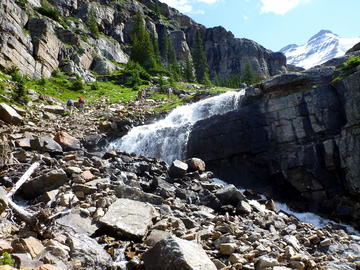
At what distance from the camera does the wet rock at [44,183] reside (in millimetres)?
10812

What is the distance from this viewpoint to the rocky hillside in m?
44.4

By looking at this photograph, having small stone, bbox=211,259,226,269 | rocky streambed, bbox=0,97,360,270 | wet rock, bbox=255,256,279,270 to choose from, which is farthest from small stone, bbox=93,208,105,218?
wet rock, bbox=255,256,279,270

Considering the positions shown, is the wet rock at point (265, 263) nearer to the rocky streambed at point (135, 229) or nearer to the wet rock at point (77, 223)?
the rocky streambed at point (135, 229)

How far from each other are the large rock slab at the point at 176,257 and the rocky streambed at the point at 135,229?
0.07ft

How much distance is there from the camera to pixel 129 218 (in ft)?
29.1

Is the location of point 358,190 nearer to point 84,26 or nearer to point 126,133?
point 126,133

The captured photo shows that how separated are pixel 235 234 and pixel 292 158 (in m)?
14.4

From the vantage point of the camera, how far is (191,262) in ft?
20.4

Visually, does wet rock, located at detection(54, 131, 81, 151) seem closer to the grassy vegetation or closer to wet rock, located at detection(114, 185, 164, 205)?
wet rock, located at detection(114, 185, 164, 205)

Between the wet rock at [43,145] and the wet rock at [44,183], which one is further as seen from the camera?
the wet rock at [43,145]

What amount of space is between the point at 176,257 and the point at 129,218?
298cm

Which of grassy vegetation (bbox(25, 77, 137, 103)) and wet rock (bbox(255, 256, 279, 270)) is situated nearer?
wet rock (bbox(255, 256, 279, 270))

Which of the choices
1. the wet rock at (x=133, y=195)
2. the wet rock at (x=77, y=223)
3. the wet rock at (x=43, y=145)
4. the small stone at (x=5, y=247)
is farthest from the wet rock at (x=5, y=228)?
the wet rock at (x=43, y=145)

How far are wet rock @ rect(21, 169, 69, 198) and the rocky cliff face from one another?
1454 cm
